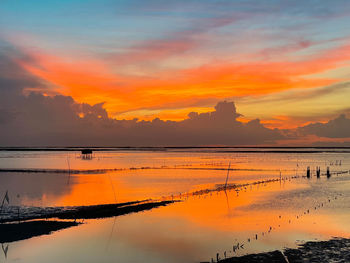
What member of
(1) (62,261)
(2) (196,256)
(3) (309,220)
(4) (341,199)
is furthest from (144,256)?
(4) (341,199)

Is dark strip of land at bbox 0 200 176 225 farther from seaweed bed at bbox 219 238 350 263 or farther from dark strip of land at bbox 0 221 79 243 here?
seaweed bed at bbox 219 238 350 263

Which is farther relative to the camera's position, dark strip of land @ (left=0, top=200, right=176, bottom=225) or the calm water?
dark strip of land @ (left=0, top=200, right=176, bottom=225)

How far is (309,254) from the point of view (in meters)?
25.4

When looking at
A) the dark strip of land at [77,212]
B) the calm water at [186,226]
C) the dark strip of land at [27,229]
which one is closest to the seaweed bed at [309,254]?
the calm water at [186,226]

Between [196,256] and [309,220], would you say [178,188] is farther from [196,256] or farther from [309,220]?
[196,256]

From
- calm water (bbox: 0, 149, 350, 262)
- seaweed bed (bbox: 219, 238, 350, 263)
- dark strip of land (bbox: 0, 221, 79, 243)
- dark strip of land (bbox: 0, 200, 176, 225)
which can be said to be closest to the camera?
seaweed bed (bbox: 219, 238, 350, 263)

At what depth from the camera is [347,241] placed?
28.7m

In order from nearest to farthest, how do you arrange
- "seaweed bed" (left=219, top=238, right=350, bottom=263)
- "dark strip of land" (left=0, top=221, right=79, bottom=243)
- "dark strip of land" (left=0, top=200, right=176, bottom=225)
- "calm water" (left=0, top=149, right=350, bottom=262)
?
"seaweed bed" (left=219, top=238, right=350, bottom=263) → "calm water" (left=0, top=149, right=350, bottom=262) → "dark strip of land" (left=0, top=221, right=79, bottom=243) → "dark strip of land" (left=0, top=200, right=176, bottom=225)

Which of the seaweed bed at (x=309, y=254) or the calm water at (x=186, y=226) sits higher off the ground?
the seaweed bed at (x=309, y=254)

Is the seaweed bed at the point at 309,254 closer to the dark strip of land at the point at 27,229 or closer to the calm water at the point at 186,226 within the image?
the calm water at the point at 186,226

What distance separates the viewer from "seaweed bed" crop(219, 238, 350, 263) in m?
24.0

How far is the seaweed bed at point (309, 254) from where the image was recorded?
2403 cm

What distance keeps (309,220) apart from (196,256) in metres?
16.1

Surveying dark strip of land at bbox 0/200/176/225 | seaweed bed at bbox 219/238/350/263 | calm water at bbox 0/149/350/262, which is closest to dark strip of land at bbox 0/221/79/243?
calm water at bbox 0/149/350/262
